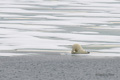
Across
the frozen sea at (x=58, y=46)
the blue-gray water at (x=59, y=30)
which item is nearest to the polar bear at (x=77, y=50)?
the frozen sea at (x=58, y=46)

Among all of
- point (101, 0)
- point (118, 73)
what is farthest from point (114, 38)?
point (101, 0)

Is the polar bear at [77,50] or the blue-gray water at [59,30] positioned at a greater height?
the polar bear at [77,50]

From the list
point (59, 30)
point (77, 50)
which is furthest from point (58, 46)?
point (59, 30)

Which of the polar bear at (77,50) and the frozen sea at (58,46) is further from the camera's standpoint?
the polar bear at (77,50)

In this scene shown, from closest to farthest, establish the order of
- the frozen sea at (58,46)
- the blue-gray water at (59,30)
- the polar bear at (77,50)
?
the frozen sea at (58,46) → the polar bear at (77,50) → the blue-gray water at (59,30)

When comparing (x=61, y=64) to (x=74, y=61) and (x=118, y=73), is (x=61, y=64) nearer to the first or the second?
(x=74, y=61)

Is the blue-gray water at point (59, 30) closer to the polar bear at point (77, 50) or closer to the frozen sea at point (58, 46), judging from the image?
the frozen sea at point (58, 46)

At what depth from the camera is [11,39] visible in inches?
620

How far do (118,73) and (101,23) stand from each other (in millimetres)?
11313

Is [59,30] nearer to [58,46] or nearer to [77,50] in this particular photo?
[58,46]

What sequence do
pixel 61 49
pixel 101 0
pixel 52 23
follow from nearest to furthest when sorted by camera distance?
pixel 61 49 → pixel 52 23 → pixel 101 0

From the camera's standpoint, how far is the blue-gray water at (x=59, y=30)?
1439cm

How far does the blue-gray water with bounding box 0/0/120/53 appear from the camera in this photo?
47.2 ft

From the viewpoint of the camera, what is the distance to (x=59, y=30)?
18297 mm
